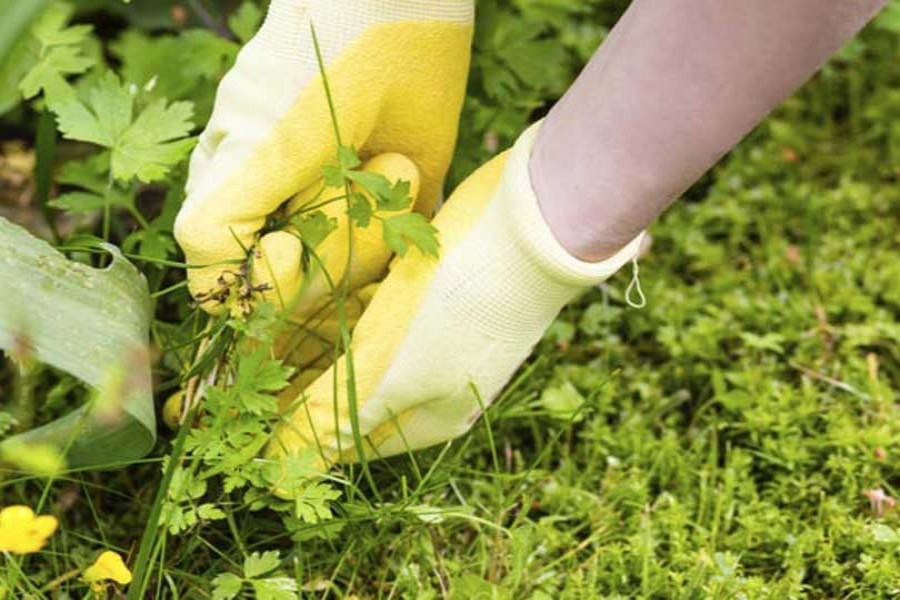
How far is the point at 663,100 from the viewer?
50.0 inches

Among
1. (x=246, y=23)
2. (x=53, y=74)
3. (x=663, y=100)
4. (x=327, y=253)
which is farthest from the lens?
(x=246, y=23)

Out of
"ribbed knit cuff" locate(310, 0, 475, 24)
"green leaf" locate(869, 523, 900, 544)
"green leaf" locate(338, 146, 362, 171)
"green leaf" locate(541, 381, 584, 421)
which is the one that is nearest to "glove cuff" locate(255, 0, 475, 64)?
"ribbed knit cuff" locate(310, 0, 475, 24)

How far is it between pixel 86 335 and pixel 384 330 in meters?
0.31

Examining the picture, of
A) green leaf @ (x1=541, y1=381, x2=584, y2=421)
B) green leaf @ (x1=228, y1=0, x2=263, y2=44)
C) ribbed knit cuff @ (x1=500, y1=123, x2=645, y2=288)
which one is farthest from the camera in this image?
green leaf @ (x1=228, y1=0, x2=263, y2=44)

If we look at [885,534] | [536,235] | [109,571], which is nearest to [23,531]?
[109,571]

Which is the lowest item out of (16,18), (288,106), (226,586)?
(226,586)

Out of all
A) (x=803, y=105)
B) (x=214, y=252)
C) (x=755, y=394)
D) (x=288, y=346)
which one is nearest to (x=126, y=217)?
(x=288, y=346)

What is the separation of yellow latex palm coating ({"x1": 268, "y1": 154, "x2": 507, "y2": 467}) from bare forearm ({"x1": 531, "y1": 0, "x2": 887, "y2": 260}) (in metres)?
0.10

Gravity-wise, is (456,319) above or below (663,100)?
below

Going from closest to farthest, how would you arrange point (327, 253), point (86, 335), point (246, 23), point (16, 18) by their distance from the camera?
point (16, 18) < point (86, 335) < point (327, 253) < point (246, 23)

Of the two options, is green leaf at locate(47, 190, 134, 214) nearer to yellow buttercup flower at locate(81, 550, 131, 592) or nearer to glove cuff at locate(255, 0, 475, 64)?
glove cuff at locate(255, 0, 475, 64)

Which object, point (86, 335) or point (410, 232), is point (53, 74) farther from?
point (410, 232)

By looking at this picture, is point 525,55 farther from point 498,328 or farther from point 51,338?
point 51,338

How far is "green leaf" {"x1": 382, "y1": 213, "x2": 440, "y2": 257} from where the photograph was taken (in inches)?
54.5
